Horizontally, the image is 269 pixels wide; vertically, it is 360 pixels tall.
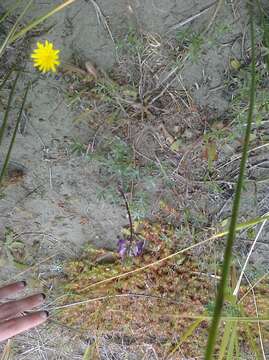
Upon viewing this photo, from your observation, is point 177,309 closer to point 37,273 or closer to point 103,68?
point 37,273

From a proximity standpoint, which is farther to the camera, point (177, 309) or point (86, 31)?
point (177, 309)

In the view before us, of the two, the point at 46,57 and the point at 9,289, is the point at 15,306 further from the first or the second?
the point at 46,57

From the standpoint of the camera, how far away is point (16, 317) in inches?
61.6

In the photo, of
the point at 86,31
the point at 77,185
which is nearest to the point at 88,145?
the point at 77,185

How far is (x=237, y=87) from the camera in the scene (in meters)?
1.57

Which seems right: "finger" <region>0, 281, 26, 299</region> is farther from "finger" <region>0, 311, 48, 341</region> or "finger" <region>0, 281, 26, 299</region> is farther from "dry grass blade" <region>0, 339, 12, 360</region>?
"dry grass blade" <region>0, 339, 12, 360</region>

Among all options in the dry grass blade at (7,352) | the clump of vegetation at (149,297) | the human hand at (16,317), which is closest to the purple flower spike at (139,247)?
the clump of vegetation at (149,297)

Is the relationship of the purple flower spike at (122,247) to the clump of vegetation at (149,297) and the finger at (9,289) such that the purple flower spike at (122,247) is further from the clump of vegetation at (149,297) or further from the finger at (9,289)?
the finger at (9,289)

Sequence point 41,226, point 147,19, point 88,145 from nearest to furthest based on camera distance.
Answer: point 147,19, point 88,145, point 41,226

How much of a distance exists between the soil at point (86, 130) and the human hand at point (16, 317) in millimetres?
206

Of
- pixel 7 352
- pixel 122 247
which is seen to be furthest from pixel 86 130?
pixel 7 352

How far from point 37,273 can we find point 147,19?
1.07 meters

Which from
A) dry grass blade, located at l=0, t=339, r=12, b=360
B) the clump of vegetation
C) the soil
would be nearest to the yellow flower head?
the soil

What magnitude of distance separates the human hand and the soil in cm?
21
